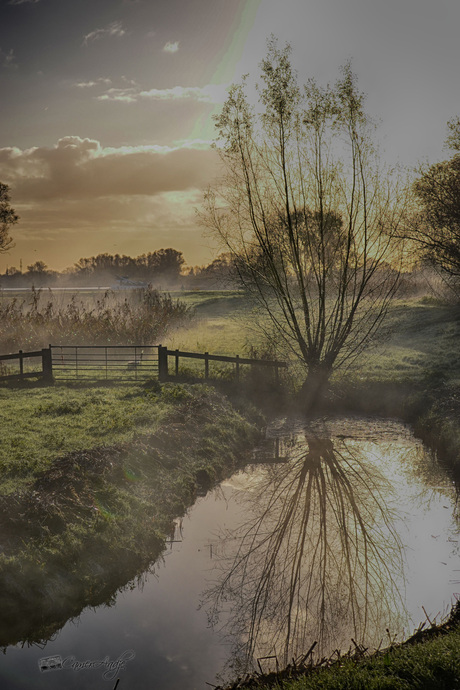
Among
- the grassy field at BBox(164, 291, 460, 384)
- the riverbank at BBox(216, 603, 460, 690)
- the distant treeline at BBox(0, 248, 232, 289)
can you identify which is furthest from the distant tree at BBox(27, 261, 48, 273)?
the riverbank at BBox(216, 603, 460, 690)

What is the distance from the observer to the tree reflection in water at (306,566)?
8492 millimetres

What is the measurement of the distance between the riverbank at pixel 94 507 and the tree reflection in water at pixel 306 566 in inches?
59.4

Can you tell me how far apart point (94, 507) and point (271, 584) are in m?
3.65

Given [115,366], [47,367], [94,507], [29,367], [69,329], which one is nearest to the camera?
[94,507]

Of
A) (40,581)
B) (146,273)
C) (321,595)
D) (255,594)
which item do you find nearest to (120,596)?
(40,581)

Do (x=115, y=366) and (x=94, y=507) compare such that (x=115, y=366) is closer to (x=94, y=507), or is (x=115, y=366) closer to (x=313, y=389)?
(x=313, y=389)

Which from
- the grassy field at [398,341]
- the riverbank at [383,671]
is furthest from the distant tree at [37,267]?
the riverbank at [383,671]

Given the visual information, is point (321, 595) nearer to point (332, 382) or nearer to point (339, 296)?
point (339, 296)

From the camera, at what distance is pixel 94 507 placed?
11047 mm

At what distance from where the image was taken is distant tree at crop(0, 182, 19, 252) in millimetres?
43000

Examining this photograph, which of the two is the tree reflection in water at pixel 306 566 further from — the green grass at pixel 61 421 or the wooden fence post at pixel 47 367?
the wooden fence post at pixel 47 367

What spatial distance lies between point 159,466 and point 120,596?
4533mm

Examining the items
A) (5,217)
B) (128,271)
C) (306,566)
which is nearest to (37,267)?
(128,271)

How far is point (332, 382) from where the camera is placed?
2366 centimetres
